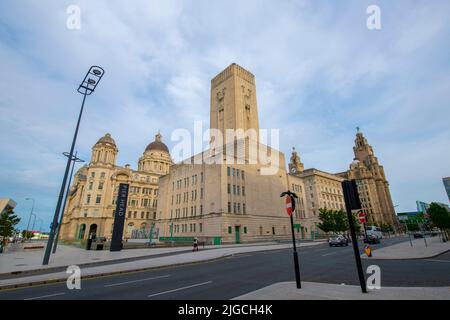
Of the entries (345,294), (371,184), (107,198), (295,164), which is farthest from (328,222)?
(371,184)

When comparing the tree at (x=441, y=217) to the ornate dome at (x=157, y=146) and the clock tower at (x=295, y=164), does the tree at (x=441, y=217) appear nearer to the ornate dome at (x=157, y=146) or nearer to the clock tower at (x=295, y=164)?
the clock tower at (x=295, y=164)

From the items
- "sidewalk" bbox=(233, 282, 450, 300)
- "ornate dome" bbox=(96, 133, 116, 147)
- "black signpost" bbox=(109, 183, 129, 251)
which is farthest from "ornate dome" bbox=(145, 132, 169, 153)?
"sidewalk" bbox=(233, 282, 450, 300)

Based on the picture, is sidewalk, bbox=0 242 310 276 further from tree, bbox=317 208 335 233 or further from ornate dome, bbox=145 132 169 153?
ornate dome, bbox=145 132 169 153

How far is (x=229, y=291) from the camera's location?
7.94m

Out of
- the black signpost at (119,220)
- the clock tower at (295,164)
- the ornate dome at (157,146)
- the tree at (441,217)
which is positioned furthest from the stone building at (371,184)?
the black signpost at (119,220)

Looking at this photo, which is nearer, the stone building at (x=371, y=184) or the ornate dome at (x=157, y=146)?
the ornate dome at (x=157, y=146)

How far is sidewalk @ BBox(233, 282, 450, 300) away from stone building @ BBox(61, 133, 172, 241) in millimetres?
66166

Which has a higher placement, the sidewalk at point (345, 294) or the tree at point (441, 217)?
the tree at point (441, 217)

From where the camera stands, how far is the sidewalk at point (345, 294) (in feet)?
19.6

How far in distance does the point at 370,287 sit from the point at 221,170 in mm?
36533

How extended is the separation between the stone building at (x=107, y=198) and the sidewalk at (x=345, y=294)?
66.2m

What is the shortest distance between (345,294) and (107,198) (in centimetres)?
7723
